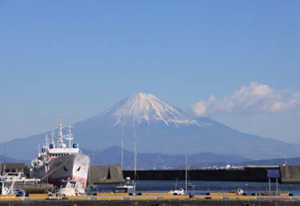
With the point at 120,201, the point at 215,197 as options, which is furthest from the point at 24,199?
the point at 215,197

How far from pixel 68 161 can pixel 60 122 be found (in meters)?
13.3

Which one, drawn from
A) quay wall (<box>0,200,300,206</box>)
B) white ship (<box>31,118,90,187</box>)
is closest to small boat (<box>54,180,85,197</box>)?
quay wall (<box>0,200,300,206</box>)

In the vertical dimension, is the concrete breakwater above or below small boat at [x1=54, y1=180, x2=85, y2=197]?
below

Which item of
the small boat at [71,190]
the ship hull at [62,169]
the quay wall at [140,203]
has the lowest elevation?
the quay wall at [140,203]

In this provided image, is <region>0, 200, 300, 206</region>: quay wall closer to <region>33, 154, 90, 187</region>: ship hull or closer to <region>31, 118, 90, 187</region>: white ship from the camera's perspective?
<region>31, 118, 90, 187</region>: white ship

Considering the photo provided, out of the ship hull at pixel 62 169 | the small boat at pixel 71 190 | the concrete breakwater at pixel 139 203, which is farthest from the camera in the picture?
the ship hull at pixel 62 169

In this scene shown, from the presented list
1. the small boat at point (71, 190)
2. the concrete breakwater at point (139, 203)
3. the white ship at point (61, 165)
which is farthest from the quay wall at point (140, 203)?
the white ship at point (61, 165)

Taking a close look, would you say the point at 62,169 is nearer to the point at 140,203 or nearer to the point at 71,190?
the point at 71,190

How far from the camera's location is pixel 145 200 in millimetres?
100938

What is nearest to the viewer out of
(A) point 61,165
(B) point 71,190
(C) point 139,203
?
(C) point 139,203

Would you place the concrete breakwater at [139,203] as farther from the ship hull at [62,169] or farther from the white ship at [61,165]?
the ship hull at [62,169]

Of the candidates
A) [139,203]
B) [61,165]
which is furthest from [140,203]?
[61,165]

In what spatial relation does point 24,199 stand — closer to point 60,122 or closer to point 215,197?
point 215,197

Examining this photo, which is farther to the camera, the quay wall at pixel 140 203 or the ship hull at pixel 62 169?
the ship hull at pixel 62 169
